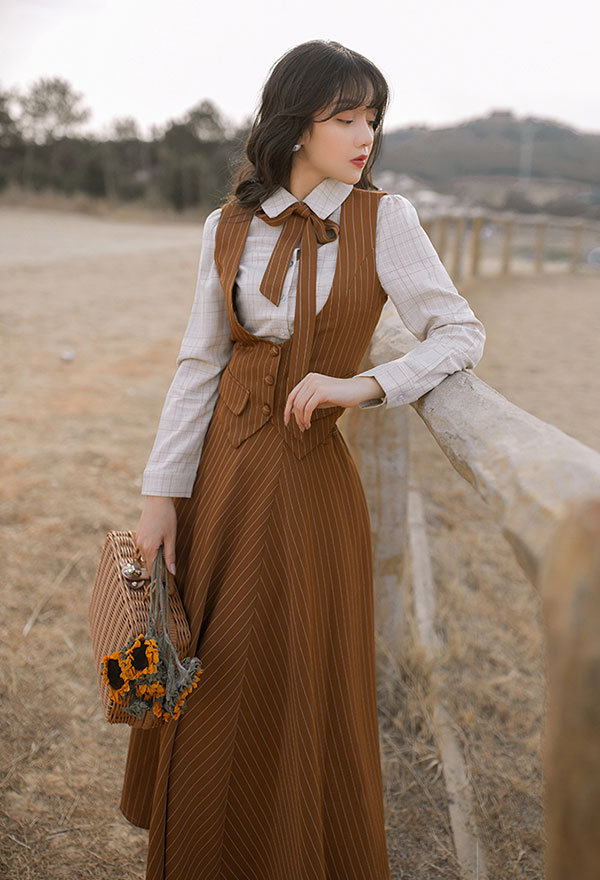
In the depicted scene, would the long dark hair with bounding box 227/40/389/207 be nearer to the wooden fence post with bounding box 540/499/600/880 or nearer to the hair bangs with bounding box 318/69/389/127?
the hair bangs with bounding box 318/69/389/127

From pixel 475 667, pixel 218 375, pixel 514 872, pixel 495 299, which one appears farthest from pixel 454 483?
pixel 495 299

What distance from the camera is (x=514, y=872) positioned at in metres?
1.79

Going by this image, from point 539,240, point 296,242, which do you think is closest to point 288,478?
point 296,242

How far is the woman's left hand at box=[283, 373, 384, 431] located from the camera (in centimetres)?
125

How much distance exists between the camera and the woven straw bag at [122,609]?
4.24 ft

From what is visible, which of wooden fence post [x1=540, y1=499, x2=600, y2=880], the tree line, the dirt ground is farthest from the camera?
the tree line

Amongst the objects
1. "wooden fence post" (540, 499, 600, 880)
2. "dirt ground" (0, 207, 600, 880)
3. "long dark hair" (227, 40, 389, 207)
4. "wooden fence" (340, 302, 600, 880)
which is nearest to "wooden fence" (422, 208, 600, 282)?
"dirt ground" (0, 207, 600, 880)

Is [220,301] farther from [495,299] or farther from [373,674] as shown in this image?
[495,299]

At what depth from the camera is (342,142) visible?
1.33 metres

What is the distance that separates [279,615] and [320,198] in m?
0.78

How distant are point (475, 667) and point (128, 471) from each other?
218 centimetres

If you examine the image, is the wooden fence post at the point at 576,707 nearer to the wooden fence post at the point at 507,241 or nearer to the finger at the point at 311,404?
the finger at the point at 311,404

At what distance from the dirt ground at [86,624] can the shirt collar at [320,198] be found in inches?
36.1

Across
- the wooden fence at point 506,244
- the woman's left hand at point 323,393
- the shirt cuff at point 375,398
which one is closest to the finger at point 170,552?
the woman's left hand at point 323,393
